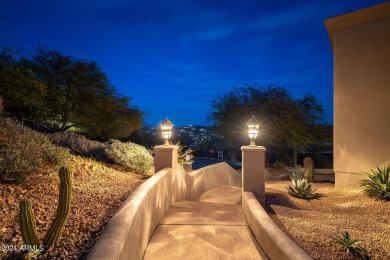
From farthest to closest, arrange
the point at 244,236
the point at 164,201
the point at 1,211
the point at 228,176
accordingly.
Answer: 1. the point at 228,176
2. the point at 164,201
3. the point at 244,236
4. the point at 1,211

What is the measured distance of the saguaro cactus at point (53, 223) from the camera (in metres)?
2.63

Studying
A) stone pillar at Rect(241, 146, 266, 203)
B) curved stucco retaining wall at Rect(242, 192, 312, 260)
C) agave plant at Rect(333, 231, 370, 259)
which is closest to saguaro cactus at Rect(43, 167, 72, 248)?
curved stucco retaining wall at Rect(242, 192, 312, 260)

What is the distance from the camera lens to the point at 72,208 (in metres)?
4.15

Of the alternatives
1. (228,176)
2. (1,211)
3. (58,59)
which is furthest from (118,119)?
(1,211)

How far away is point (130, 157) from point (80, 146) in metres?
2.10

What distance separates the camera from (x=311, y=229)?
4645 mm

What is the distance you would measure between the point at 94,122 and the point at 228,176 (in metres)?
9.68

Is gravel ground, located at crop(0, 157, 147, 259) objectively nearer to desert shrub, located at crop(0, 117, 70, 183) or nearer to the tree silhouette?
desert shrub, located at crop(0, 117, 70, 183)

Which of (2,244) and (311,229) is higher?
(2,244)

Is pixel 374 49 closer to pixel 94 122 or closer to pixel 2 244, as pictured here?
pixel 2 244

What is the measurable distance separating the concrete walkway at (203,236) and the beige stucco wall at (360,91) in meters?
6.20

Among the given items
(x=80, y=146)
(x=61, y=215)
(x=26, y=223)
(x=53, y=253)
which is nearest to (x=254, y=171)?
(x=61, y=215)

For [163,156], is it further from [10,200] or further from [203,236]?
[10,200]

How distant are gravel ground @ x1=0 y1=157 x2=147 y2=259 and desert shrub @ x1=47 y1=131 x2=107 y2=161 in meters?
3.07
